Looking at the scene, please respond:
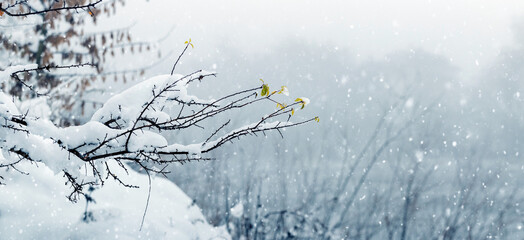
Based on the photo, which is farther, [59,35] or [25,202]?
[59,35]

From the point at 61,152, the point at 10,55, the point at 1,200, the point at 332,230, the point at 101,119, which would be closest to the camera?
the point at 61,152

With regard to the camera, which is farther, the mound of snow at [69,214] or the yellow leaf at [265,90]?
the mound of snow at [69,214]

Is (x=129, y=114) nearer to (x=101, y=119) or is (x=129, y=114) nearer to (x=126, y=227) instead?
(x=101, y=119)

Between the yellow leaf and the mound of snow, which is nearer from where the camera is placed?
the yellow leaf

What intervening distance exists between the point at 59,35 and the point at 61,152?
19.6 ft

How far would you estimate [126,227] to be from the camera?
4926mm

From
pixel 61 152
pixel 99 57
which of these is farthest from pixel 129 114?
pixel 99 57

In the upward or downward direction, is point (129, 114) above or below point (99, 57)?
below

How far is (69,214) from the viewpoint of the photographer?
4.88 metres

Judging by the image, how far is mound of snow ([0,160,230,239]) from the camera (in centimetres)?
458

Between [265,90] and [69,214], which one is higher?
[265,90]

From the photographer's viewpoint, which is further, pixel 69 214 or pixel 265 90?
pixel 69 214

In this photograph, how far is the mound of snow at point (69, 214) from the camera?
4582 mm

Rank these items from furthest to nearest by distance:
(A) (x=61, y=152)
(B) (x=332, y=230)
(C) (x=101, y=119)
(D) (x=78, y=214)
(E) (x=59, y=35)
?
1. (B) (x=332, y=230)
2. (E) (x=59, y=35)
3. (D) (x=78, y=214)
4. (C) (x=101, y=119)
5. (A) (x=61, y=152)
